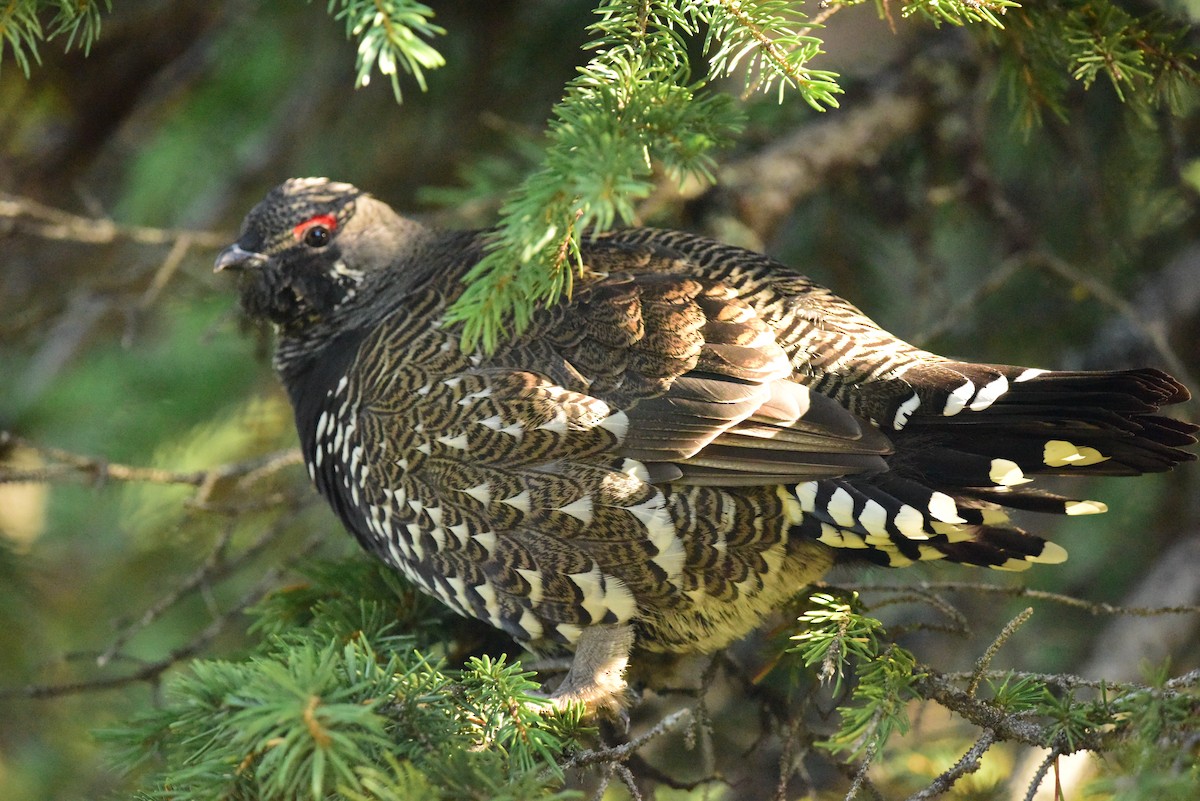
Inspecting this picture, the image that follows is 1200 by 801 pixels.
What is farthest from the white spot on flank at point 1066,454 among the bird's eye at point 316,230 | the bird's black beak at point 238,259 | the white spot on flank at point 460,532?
the bird's black beak at point 238,259

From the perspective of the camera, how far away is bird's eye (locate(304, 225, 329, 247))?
3.71 meters

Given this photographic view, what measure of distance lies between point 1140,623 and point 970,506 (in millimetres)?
1599

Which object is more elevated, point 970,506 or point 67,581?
point 970,506

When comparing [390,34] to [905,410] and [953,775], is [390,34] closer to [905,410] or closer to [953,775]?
[905,410]

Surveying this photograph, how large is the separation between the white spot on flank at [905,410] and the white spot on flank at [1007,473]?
272 millimetres

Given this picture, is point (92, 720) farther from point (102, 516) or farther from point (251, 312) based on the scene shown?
point (251, 312)

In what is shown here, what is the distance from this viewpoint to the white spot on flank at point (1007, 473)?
8.78ft

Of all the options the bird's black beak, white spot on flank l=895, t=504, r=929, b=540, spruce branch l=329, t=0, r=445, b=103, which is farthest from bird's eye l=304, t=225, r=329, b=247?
white spot on flank l=895, t=504, r=929, b=540

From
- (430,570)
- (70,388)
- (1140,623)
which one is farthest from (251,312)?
(1140,623)

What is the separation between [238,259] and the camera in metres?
Result: 3.60

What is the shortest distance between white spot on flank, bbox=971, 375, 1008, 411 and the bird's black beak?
96.4 inches

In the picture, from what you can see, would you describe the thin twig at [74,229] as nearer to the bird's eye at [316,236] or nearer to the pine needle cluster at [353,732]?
the bird's eye at [316,236]

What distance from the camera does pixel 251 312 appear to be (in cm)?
379

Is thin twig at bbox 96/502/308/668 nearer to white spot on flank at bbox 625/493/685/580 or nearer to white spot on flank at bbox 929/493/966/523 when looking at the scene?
white spot on flank at bbox 625/493/685/580
